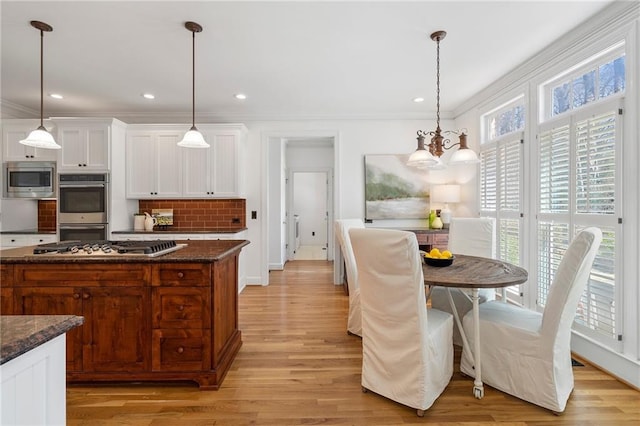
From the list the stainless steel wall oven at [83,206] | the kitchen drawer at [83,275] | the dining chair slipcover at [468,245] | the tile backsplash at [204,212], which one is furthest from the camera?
the tile backsplash at [204,212]

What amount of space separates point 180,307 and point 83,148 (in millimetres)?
3158

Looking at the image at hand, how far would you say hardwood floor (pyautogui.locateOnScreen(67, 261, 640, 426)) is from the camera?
5.77 feet

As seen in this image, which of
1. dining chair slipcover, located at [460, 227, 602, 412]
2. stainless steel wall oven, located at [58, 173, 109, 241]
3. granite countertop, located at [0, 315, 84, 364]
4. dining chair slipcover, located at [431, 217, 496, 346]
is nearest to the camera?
granite countertop, located at [0, 315, 84, 364]

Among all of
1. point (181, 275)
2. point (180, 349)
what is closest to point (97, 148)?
point (181, 275)

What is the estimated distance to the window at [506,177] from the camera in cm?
320

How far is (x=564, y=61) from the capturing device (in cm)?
264

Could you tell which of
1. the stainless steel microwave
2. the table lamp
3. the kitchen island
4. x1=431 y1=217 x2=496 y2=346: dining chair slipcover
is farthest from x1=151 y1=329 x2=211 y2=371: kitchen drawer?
the table lamp

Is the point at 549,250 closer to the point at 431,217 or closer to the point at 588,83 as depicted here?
the point at 588,83

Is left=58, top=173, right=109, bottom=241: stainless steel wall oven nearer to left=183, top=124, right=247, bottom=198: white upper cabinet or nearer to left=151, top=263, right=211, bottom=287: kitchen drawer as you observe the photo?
left=183, top=124, right=247, bottom=198: white upper cabinet

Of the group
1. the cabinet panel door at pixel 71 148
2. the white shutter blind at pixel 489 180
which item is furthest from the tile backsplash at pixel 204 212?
the white shutter blind at pixel 489 180

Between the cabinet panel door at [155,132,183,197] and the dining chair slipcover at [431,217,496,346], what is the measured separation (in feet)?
11.8

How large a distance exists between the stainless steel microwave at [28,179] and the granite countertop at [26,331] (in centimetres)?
406

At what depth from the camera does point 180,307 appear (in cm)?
203

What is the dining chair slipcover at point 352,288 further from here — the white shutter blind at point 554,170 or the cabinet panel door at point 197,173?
the cabinet panel door at point 197,173
